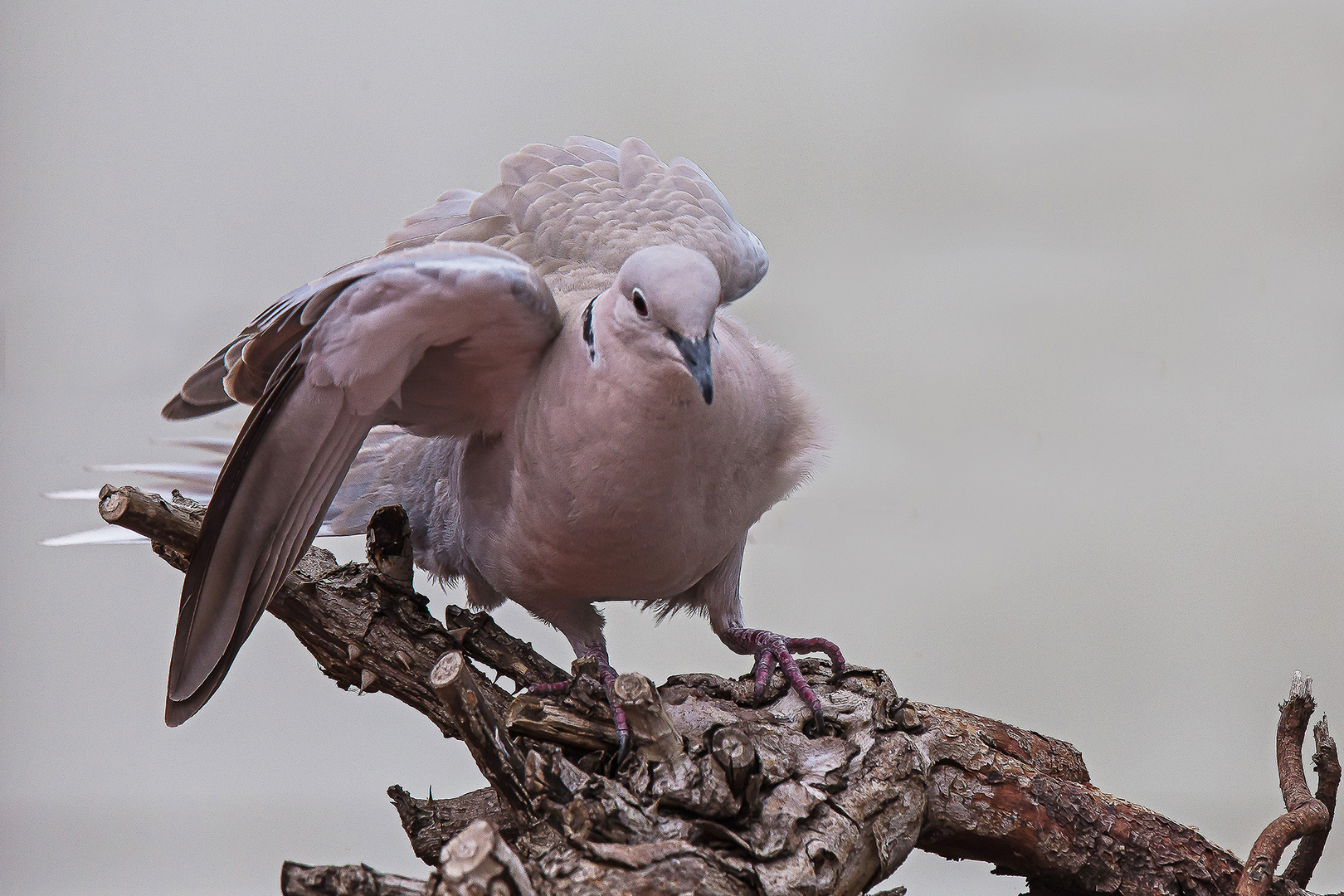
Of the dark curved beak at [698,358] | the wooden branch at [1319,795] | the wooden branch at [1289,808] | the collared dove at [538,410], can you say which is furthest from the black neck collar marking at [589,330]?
the wooden branch at [1319,795]

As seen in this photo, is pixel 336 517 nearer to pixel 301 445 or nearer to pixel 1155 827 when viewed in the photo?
pixel 301 445

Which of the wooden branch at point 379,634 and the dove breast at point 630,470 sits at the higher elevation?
the dove breast at point 630,470

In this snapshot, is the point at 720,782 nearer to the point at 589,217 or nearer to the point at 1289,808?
the point at 1289,808

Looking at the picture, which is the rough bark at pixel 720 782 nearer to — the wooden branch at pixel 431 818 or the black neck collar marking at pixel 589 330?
the wooden branch at pixel 431 818

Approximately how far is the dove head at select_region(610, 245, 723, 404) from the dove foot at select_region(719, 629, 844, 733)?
2.14 feet

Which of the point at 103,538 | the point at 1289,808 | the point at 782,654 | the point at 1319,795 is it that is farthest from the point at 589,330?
the point at 1319,795

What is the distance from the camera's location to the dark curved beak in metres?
1.58

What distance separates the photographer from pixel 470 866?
1226 mm

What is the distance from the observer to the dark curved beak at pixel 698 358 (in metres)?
1.58

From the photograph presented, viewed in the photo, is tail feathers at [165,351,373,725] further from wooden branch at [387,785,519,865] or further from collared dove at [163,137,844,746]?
wooden branch at [387,785,519,865]

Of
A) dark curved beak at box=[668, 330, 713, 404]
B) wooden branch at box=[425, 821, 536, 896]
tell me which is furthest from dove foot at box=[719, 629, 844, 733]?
wooden branch at box=[425, 821, 536, 896]

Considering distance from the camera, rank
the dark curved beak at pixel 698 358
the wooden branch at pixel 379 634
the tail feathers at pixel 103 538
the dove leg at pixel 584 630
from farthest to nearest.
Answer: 1. the tail feathers at pixel 103 538
2. the dove leg at pixel 584 630
3. the wooden branch at pixel 379 634
4. the dark curved beak at pixel 698 358

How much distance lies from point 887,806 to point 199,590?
1.15 metres

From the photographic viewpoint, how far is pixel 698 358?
160cm
